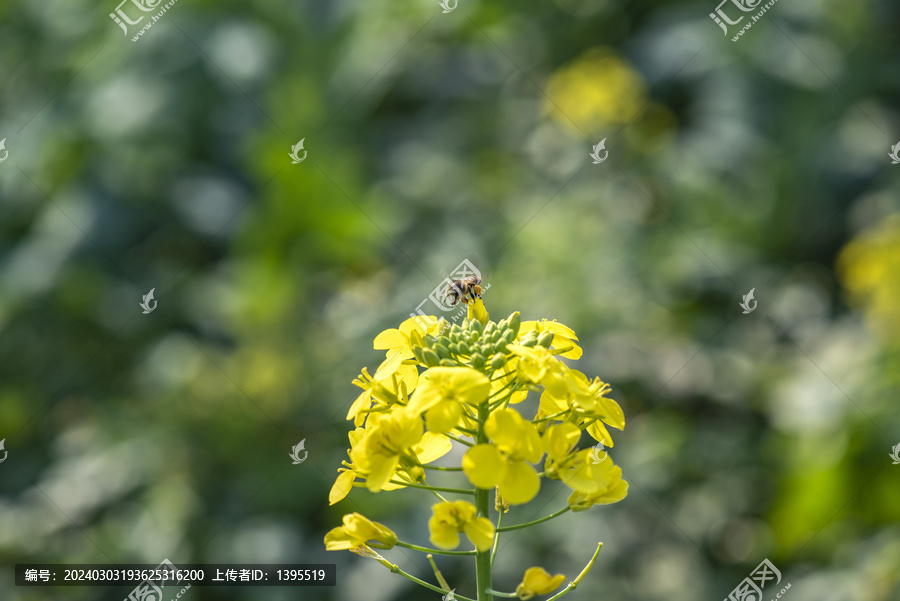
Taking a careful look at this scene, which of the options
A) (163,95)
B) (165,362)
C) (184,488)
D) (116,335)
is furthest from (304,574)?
(163,95)

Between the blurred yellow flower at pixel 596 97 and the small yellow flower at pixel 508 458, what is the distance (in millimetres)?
4034

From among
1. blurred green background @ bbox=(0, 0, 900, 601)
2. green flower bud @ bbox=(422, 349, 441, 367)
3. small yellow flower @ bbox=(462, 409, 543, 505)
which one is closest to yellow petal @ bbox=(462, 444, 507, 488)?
small yellow flower @ bbox=(462, 409, 543, 505)

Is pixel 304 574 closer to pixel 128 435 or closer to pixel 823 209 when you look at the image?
pixel 128 435

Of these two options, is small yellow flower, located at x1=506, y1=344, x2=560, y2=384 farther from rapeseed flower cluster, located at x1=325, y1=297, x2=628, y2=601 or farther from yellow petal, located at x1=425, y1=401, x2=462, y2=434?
yellow petal, located at x1=425, y1=401, x2=462, y2=434

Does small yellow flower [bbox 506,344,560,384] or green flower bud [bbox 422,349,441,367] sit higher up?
green flower bud [bbox 422,349,441,367]

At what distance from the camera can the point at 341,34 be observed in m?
5.25

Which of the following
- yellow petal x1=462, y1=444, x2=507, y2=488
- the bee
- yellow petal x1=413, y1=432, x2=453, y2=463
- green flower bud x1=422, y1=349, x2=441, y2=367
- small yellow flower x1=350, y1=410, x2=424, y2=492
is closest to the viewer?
yellow petal x1=462, y1=444, x2=507, y2=488

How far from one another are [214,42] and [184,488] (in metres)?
3.41

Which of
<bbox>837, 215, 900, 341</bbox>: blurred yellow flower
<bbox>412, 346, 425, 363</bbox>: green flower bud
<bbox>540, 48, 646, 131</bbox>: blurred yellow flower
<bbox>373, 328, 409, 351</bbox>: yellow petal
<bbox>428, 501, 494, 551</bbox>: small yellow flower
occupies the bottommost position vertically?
<bbox>428, 501, 494, 551</bbox>: small yellow flower

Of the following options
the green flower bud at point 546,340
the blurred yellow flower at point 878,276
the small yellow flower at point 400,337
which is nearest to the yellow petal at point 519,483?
the green flower bud at point 546,340

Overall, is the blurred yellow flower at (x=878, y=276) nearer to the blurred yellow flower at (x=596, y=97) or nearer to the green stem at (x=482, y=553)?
the blurred yellow flower at (x=596, y=97)

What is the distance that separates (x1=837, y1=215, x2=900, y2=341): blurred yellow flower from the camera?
3.39 metres

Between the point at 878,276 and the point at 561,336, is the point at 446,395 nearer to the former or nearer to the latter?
the point at 561,336

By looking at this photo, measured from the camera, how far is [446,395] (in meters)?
1.09
